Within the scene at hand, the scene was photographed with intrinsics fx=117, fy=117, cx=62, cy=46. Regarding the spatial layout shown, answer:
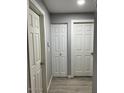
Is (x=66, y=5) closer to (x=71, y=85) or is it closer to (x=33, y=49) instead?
(x=33, y=49)

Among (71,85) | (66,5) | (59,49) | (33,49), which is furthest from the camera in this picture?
(59,49)

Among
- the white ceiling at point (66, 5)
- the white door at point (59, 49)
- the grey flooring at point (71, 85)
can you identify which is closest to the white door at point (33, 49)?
the white ceiling at point (66, 5)

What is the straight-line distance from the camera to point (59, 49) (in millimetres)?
4406

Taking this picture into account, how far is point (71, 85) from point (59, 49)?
1.39m

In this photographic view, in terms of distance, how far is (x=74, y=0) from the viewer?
2.88m

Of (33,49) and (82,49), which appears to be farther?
(82,49)

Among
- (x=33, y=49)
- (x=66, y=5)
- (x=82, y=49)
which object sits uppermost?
(x=66, y=5)

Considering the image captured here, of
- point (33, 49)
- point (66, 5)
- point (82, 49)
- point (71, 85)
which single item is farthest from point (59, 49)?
point (33, 49)

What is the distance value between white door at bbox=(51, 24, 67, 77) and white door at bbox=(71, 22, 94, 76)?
0.33 metres

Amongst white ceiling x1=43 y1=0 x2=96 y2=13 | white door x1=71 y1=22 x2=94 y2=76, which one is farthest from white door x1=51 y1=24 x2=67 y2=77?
white ceiling x1=43 y1=0 x2=96 y2=13
